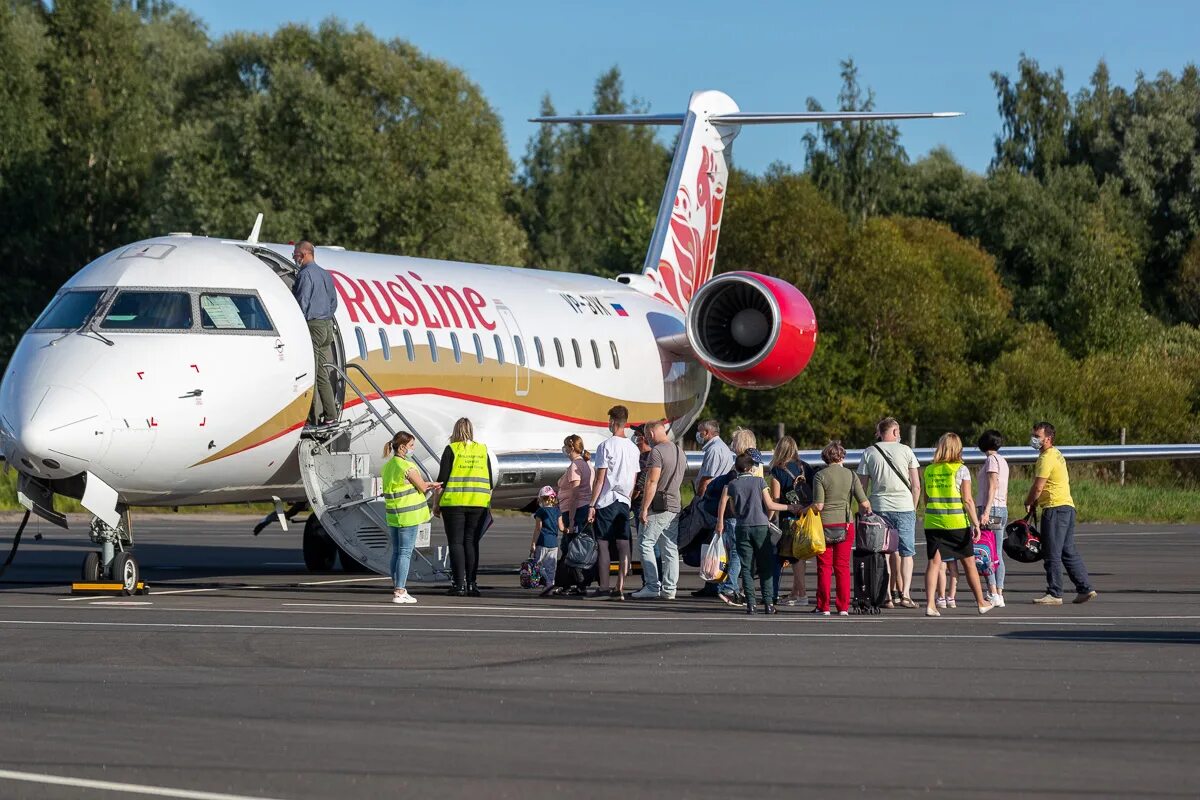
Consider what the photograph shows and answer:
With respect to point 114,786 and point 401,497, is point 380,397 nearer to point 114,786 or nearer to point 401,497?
point 401,497

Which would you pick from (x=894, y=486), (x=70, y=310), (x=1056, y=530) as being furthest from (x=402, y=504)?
(x=1056, y=530)

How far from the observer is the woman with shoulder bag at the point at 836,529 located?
16203mm

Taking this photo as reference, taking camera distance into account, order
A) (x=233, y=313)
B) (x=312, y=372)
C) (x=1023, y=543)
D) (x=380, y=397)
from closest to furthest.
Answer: (x=1023, y=543) < (x=233, y=313) < (x=312, y=372) < (x=380, y=397)

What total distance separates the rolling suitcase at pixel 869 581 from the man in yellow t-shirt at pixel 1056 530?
184cm

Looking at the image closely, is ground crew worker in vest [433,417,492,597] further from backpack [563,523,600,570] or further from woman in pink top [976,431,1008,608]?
woman in pink top [976,431,1008,608]

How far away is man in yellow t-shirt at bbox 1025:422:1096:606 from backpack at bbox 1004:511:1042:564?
0.81ft

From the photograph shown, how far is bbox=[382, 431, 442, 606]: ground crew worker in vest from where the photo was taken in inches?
686

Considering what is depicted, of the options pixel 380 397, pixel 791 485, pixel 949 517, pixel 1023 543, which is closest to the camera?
pixel 949 517

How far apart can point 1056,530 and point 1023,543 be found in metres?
0.47

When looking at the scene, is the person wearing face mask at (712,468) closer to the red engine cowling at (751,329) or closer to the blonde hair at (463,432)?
the blonde hair at (463,432)

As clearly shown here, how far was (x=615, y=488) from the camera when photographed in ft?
60.1

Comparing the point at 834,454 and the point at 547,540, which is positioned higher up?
the point at 834,454

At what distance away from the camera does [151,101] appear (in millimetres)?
71188

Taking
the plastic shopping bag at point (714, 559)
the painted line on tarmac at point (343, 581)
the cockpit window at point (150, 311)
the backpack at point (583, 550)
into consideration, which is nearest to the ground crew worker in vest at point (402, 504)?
the backpack at point (583, 550)
